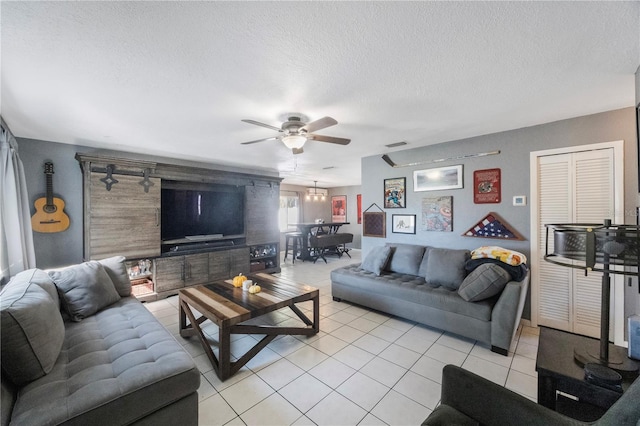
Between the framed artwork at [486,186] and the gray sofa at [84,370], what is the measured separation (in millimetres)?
3566

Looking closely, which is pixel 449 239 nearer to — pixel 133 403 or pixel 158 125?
pixel 133 403

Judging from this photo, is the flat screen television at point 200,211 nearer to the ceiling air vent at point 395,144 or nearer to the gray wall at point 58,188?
the gray wall at point 58,188

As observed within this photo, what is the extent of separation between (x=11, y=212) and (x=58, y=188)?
0.93 m

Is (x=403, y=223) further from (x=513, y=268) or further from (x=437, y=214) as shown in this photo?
(x=513, y=268)

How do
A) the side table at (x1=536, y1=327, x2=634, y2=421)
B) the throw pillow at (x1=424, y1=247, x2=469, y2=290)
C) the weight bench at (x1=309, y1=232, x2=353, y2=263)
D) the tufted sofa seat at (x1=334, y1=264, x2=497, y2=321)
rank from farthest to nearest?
the weight bench at (x1=309, y1=232, x2=353, y2=263)
the throw pillow at (x1=424, y1=247, x2=469, y2=290)
the tufted sofa seat at (x1=334, y1=264, x2=497, y2=321)
the side table at (x1=536, y1=327, x2=634, y2=421)

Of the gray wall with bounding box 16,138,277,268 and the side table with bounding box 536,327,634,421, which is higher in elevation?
the gray wall with bounding box 16,138,277,268

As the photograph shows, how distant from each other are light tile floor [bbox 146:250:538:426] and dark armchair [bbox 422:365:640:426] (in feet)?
1.95

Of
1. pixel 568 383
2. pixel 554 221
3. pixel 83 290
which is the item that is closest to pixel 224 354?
pixel 83 290

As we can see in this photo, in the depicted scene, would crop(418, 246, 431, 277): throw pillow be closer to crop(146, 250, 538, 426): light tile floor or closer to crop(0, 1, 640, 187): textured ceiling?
crop(146, 250, 538, 426): light tile floor

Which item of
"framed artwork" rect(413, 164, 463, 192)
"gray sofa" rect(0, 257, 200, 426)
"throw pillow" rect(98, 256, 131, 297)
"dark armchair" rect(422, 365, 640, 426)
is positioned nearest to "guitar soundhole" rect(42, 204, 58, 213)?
"throw pillow" rect(98, 256, 131, 297)

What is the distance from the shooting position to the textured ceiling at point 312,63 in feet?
4.21

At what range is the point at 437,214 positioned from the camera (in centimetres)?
372

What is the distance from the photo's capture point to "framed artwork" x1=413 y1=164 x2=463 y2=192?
3545mm

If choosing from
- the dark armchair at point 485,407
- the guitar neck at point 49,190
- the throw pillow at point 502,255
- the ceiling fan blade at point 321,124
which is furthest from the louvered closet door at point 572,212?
the guitar neck at point 49,190
